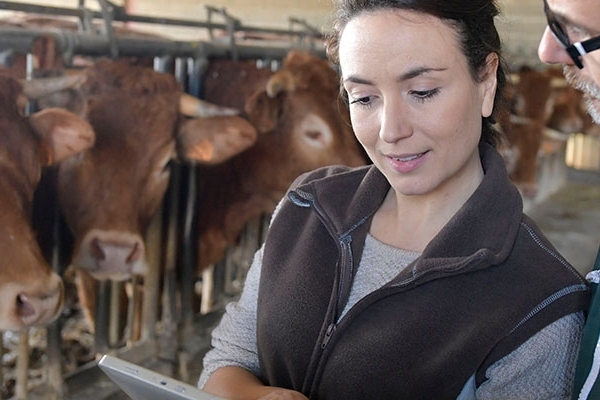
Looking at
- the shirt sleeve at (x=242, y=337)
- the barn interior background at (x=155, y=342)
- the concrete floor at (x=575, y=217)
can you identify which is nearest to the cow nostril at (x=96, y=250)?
the barn interior background at (x=155, y=342)

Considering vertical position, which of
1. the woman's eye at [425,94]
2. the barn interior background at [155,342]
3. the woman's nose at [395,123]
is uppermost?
the woman's eye at [425,94]

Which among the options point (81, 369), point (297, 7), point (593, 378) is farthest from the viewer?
point (297, 7)

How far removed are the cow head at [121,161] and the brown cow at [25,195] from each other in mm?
237

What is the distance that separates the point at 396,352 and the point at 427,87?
1.30 ft

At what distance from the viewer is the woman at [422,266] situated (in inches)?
40.9

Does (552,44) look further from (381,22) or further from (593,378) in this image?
(593,378)

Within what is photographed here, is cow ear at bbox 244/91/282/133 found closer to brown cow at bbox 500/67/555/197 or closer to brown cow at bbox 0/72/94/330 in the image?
brown cow at bbox 0/72/94/330

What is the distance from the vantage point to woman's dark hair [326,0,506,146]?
1.09 metres

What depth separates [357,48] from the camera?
1094 millimetres

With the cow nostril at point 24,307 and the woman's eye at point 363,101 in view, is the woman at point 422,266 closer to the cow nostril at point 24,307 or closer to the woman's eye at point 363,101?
the woman's eye at point 363,101

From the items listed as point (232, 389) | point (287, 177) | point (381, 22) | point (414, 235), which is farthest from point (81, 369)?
point (381, 22)

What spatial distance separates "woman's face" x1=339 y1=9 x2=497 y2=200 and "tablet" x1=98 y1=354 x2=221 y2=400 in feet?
1.58

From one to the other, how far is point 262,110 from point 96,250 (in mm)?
1092

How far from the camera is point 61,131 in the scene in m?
2.05
